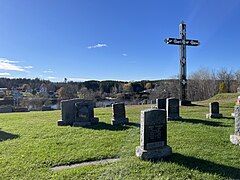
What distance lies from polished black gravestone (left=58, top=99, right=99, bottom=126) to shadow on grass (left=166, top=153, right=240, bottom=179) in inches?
280

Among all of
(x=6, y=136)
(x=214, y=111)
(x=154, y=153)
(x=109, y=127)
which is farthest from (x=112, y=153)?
(x=214, y=111)

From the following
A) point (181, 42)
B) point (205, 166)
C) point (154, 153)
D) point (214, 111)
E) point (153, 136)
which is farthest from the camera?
point (181, 42)

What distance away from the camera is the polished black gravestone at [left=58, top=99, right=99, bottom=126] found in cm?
1428

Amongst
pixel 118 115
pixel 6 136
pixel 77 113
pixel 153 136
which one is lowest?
pixel 6 136

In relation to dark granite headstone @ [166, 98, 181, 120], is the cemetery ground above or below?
below

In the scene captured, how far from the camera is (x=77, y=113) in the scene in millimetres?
14320

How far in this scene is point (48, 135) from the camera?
1164 cm

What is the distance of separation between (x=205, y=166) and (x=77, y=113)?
846cm

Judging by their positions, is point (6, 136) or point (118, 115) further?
point (118, 115)

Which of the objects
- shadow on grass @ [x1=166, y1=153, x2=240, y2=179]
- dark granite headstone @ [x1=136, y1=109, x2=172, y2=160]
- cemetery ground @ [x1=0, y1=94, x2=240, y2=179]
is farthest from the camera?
dark granite headstone @ [x1=136, y1=109, x2=172, y2=160]

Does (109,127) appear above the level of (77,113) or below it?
below

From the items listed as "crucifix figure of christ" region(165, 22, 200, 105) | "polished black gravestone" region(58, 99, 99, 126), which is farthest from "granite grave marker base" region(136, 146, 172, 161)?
"crucifix figure of christ" region(165, 22, 200, 105)

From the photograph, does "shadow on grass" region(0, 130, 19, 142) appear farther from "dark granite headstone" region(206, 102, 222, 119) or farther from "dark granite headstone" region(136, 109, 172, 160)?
"dark granite headstone" region(206, 102, 222, 119)

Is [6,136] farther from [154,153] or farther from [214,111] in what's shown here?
[214,111]
